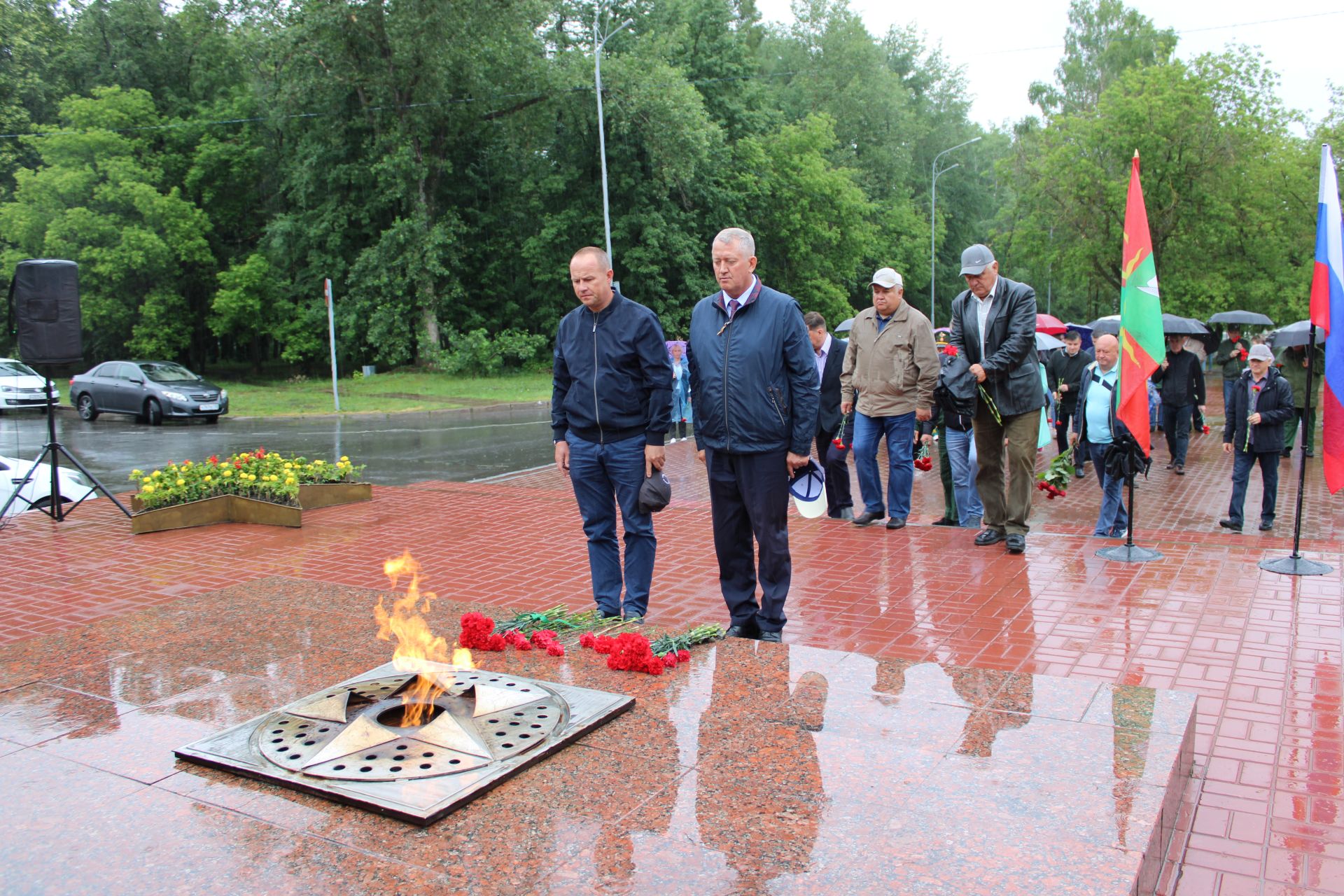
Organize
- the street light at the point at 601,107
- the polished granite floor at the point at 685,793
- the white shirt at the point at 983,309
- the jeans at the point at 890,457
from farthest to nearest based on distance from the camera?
the street light at the point at 601,107
the jeans at the point at 890,457
the white shirt at the point at 983,309
the polished granite floor at the point at 685,793

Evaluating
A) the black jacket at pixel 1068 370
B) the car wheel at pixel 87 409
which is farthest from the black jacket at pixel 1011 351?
the car wheel at pixel 87 409

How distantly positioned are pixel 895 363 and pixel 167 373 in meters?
21.8

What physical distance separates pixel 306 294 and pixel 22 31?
14021mm

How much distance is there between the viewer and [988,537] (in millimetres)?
7117

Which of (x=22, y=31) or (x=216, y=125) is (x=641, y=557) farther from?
(x=22, y=31)

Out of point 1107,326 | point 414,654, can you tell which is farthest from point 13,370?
point 414,654

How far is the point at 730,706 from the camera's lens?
354 centimetres

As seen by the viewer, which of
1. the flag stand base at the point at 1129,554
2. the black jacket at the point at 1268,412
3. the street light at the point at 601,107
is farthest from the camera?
the street light at the point at 601,107

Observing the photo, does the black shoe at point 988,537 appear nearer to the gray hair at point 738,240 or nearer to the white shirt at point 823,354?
the white shirt at point 823,354

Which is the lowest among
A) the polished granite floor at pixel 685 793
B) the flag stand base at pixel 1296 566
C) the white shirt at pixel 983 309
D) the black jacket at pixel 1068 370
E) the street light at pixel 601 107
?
the flag stand base at pixel 1296 566

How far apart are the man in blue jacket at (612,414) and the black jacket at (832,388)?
3265mm

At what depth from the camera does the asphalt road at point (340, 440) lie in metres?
14.3

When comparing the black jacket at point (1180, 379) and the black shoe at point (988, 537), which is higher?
the black jacket at point (1180, 379)

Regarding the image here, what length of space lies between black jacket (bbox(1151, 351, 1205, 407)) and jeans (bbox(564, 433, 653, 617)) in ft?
31.2
